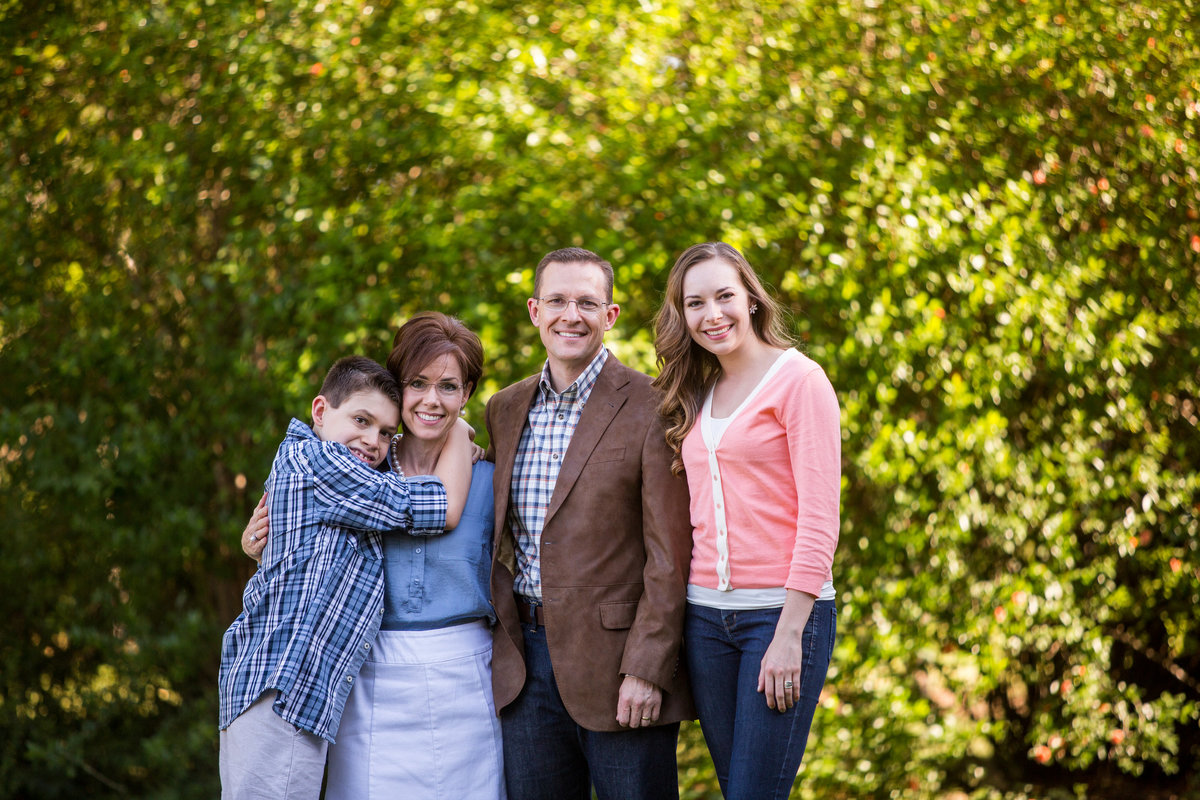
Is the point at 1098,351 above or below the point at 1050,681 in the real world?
above

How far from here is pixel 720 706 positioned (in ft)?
7.56

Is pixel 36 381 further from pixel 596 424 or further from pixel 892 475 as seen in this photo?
pixel 892 475

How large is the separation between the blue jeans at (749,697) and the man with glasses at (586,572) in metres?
0.09

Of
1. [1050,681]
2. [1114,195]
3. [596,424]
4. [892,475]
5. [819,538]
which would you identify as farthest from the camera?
[1050,681]

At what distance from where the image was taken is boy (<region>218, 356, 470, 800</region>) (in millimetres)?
2250

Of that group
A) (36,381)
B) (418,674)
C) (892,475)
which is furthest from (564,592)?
(36,381)

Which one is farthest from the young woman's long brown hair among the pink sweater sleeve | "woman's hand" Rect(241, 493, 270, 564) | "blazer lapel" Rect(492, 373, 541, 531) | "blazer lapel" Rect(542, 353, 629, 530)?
"woman's hand" Rect(241, 493, 270, 564)

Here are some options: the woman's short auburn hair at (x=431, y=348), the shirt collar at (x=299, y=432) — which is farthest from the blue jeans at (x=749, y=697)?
the shirt collar at (x=299, y=432)

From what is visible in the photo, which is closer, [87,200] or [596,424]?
[596,424]

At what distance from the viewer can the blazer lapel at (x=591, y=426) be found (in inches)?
96.7

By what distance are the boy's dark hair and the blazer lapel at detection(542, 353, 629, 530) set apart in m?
0.47

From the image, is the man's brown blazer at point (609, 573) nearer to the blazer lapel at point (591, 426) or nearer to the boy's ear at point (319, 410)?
the blazer lapel at point (591, 426)

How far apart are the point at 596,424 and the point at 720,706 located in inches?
29.1

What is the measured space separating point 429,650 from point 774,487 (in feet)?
3.01
